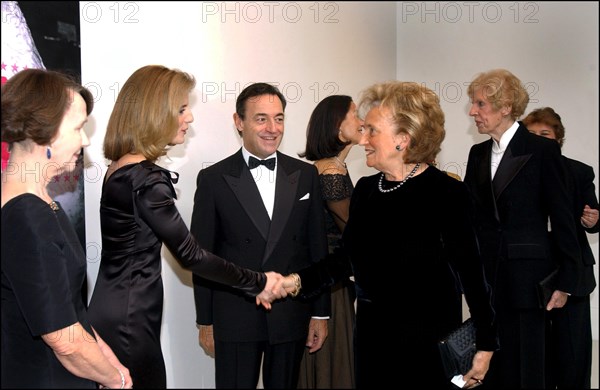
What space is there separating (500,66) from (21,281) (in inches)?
144

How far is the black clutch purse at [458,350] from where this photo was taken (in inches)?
88.7

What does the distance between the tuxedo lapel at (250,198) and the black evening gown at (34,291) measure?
1.06 m

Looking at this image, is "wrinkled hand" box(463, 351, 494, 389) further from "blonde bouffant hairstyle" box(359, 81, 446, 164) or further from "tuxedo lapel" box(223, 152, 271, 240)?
"tuxedo lapel" box(223, 152, 271, 240)

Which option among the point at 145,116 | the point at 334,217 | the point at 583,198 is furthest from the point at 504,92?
the point at 145,116

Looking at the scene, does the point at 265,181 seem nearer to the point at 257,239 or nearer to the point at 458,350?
the point at 257,239

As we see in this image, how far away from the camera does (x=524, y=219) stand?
9.87 feet

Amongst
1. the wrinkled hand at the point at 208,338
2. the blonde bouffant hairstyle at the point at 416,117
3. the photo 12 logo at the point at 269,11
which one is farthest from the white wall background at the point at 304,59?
the blonde bouffant hairstyle at the point at 416,117

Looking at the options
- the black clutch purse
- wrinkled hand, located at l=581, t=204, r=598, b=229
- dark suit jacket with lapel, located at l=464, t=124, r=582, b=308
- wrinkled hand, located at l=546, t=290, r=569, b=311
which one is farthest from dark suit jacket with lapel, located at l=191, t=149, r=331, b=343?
wrinkled hand, located at l=581, t=204, r=598, b=229

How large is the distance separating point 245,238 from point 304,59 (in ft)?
4.89

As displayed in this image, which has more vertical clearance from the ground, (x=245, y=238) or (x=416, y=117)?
(x=416, y=117)

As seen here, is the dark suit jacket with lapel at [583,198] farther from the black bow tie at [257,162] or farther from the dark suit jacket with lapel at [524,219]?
the black bow tie at [257,162]

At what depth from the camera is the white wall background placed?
2867 millimetres

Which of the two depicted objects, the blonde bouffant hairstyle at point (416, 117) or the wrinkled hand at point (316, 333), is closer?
the blonde bouffant hairstyle at point (416, 117)

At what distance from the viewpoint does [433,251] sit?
2.29 metres
